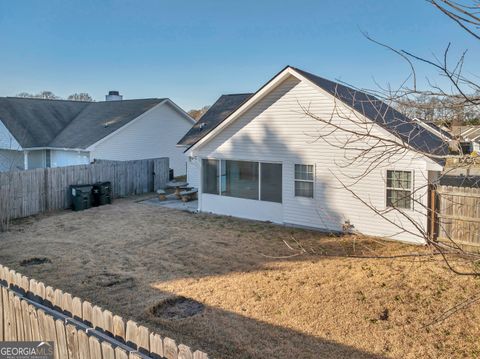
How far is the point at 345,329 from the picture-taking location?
18.4 ft

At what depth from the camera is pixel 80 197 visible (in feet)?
49.0

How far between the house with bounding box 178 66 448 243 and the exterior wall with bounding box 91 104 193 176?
8.60 m

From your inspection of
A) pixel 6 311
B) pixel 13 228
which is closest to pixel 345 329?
pixel 6 311

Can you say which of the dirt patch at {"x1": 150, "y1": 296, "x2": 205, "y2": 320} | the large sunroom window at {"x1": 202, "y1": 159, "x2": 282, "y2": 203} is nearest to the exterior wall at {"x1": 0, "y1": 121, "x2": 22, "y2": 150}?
the large sunroom window at {"x1": 202, "y1": 159, "x2": 282, "y2": 203}

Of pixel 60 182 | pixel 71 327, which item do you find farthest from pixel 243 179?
pixel 71 327

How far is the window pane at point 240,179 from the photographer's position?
42.7ft

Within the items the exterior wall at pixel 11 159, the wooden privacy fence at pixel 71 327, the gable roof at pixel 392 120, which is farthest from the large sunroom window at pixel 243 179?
the exterior wall at pixel 11 159

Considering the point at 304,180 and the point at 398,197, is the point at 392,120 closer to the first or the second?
the point at 398,197

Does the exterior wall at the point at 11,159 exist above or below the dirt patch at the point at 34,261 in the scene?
above

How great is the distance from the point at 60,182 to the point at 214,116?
9092mm

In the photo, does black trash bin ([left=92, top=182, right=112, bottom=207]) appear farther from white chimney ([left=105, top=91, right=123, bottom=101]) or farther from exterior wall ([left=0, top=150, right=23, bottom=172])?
white chimney ([left=105, top=91, right=123, bottom=101])

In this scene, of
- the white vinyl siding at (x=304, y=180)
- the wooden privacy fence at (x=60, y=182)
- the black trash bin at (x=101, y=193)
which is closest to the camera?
the white vinyl siding at (x=304, y=180)

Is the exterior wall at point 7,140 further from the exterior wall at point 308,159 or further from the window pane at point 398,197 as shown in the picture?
the window pane at point 398,197

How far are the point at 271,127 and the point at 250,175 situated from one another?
1913 mm
